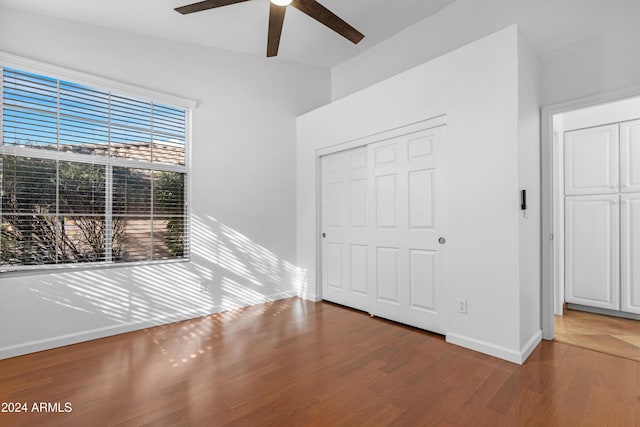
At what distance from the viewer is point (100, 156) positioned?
9.84 feet

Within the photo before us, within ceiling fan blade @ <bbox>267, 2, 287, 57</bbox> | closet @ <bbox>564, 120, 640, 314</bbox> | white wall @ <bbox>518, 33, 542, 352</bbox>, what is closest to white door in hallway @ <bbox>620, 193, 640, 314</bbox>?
closet @ <bbox>564, 120, 640, 314</bbox>

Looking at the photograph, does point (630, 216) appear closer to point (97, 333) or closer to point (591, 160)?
point (591, 160)

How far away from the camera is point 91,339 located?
2.89 metres

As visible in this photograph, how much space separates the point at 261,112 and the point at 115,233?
2.23 metres

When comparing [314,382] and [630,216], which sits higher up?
[630,216]

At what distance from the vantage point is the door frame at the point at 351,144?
117 inches

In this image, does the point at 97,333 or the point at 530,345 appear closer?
the point at 530,345

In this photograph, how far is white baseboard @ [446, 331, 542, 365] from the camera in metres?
2.37

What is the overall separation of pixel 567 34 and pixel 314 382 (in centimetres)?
352

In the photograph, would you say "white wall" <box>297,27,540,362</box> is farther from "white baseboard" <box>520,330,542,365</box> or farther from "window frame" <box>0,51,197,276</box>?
"window frame" <box>0,51,197,276</box>

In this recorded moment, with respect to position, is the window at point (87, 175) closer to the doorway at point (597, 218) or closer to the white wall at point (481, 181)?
the white wall at point (481, 181)

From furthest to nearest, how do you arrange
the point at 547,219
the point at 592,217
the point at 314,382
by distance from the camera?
the point at 592,217, the point at 547,219, the point at 314,382

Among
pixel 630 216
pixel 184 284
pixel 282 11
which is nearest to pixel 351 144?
pixel 282 11

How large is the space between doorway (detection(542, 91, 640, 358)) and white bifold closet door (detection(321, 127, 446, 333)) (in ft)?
4.00
